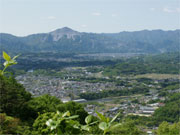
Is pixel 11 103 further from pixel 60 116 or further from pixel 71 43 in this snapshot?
pixel 71 43

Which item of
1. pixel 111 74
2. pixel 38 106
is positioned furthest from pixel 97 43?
pixel 38 106

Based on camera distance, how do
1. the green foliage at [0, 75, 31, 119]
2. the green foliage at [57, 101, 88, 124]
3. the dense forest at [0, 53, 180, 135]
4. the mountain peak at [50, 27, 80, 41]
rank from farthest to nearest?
1. the mountain peak at [50, 27, 80, 41]
2. the green foliage at [57, 101, 88, 124]
3. the green foliage at [0, 75, 31, 119]
4. the dense forest at [0, 53, 180, 135]

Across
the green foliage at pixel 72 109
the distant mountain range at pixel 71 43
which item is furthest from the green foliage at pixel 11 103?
the distant mountain range at pixel 71 43

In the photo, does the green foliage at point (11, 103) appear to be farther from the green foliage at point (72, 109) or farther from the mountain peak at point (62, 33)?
the mountain peak at point (62, 33)

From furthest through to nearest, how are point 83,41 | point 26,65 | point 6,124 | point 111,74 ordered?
point 83,41, point 26,65, point 111,74, point 6,124

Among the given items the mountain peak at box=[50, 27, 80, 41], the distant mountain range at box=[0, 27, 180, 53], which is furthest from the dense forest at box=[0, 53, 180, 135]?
the mountain peak at box=[50, 27, 80, 41]

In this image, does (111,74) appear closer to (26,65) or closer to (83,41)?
(26,65)

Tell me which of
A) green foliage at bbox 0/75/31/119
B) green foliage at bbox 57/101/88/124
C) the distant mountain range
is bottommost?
green foliage at bbox 57/101/88/124

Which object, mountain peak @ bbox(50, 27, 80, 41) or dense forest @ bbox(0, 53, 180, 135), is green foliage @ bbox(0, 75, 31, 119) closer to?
dense forest @ bbox(0, 53, 180, 135)

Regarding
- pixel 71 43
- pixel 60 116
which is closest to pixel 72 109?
pixel 60 116
